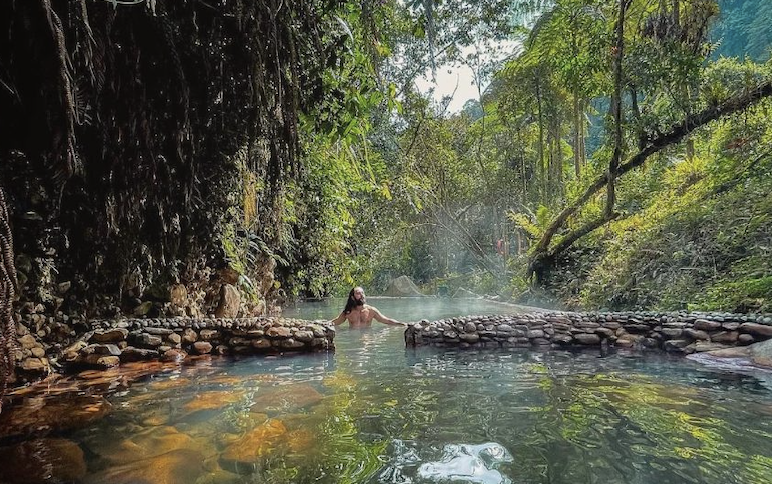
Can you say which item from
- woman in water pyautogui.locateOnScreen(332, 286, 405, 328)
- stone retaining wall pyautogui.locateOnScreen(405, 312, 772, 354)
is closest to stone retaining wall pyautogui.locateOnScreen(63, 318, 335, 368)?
stone retaining wall pyautogui.locateOnScreen(405, 312, 772, 354)

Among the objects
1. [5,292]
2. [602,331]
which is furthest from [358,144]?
[5,292]

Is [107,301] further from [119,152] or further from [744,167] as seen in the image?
[744,167]

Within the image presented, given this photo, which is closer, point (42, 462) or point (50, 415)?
point (42, 462)

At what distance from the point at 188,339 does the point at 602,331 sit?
5.33 m

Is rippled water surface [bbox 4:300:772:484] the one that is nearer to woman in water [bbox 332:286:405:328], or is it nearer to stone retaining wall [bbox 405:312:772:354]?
stone retaining wall [bbox 405:312:772:354]

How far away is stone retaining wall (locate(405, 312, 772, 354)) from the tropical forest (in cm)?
3

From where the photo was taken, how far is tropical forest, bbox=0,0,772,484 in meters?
2.60

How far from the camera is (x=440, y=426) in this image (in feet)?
10.1

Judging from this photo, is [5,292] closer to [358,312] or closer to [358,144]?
[358,312]

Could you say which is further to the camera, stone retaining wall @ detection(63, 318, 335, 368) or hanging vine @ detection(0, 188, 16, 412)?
stone retaining wall @ detection(63, 318, 335, 368)

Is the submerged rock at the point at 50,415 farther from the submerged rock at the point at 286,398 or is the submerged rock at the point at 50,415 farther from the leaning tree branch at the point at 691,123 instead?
the leaning tree branch at the point at 691,123

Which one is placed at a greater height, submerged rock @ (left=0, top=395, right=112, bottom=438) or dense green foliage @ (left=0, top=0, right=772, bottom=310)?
dense green foliage @ (left=0, top=0, right=772, bottom=310)

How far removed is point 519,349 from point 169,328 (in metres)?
4.45

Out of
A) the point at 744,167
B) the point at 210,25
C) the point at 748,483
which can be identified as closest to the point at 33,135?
the point at 210,25
